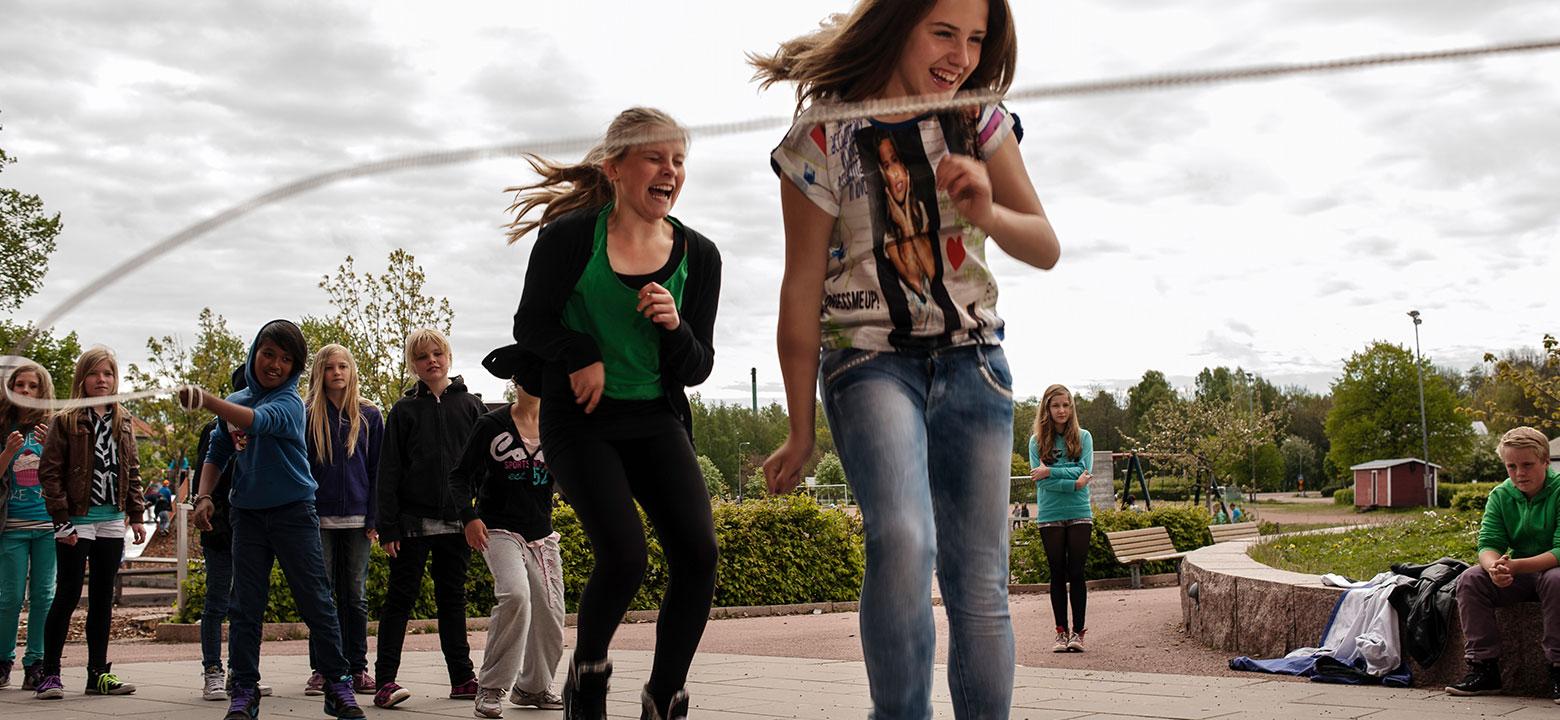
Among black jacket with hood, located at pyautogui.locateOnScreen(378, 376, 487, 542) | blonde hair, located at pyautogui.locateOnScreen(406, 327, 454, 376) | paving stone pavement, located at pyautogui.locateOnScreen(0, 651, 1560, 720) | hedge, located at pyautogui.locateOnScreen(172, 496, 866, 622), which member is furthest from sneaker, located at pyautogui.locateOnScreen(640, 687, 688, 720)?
hedge, located at pyautogui.locateOnScreen(172, 496, 866, 622)

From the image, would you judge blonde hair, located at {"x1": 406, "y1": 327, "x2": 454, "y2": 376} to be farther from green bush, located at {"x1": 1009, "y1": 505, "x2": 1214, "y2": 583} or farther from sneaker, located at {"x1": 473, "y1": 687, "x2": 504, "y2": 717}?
green bush, located at {"x1": 1009, "y1": 505, "x2": 1214, "y2": 583}

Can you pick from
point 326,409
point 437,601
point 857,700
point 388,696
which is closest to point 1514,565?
point 857,700

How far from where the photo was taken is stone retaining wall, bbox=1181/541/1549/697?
6.40m

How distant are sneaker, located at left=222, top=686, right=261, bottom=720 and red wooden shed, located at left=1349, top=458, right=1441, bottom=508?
209 ft

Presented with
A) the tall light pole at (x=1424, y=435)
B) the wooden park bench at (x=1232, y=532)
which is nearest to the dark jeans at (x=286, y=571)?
the wooden park bench at (x=1232, y=532)

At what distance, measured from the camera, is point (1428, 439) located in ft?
243

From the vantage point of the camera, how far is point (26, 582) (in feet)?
25.3

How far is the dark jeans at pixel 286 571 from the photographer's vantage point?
557 cm

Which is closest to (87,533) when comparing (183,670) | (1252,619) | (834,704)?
(183,670)

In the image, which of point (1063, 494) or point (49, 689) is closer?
point (49, 689)

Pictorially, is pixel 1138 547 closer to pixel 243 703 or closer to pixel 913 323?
pixel 243 703

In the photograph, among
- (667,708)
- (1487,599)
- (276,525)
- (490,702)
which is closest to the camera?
(667,708)

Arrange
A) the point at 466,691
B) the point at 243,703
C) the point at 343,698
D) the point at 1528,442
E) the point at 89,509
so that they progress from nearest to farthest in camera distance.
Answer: the point at 243,703
the point at 343,698
the point at 466,691
the point at 1528,442
the point at 89,509

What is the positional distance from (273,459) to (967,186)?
391 centimetres
